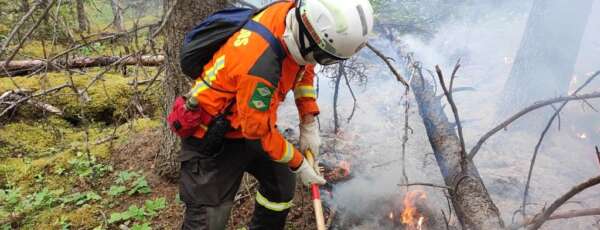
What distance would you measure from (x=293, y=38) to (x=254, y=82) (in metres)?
0.38

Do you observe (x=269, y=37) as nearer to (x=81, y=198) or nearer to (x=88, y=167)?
(x=81, y=198)

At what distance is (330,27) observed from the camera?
222 cm

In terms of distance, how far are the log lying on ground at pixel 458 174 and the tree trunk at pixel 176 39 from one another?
2.57m

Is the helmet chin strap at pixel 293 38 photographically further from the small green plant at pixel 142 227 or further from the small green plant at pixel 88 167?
the small green plant at pixel 88 167

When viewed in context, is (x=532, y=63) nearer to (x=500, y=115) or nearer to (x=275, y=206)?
(x=500, y=115)

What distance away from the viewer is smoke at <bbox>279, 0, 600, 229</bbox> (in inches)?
167

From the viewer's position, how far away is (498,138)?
5.78 m

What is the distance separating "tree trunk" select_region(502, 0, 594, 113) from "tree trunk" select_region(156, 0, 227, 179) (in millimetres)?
5245

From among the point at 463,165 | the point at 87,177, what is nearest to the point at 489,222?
the point at 463,165

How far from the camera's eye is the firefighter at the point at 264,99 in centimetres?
223

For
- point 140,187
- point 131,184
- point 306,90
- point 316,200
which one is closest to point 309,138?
point 306,90

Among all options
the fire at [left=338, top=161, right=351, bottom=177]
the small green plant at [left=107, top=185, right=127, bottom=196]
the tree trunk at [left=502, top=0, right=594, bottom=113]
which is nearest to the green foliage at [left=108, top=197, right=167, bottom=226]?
the small green plant at [left=107, top=185, right=127, bottom=196]

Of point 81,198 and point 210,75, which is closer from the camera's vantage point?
point 210,75

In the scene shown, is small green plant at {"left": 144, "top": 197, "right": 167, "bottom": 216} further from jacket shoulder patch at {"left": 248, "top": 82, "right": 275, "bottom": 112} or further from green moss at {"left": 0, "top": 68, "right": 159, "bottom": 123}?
green moss at {"left": 0, "top": 68, "right": 159, "bottom": 123}
